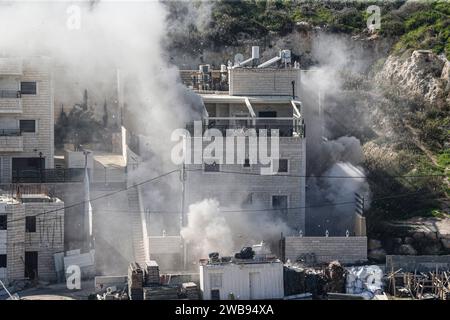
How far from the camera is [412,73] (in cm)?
5597

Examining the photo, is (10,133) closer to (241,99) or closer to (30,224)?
(30,224)

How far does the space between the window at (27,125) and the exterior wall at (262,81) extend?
736 cm

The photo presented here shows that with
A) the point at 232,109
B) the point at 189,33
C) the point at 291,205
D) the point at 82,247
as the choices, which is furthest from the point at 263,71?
the point at 189,33

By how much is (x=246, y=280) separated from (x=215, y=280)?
949 mm

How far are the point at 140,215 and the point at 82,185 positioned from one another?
2.38 metres

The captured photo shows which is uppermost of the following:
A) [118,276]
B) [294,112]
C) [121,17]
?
[121,17]

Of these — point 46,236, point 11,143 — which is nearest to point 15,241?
point 46,236

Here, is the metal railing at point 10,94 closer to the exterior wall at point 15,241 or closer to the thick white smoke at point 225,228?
the exterior wall at point 15,241

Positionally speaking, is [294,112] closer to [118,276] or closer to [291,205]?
[291,205]

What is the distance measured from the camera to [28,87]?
47.2 meters

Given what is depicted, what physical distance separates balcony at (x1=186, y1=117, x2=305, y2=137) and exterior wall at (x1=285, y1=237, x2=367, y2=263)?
13.6ft

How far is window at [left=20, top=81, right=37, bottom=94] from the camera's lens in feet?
155

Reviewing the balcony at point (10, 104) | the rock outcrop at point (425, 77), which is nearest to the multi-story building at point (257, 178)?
the balcony at point (10, 104)

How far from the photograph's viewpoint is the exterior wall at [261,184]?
4462 cm
